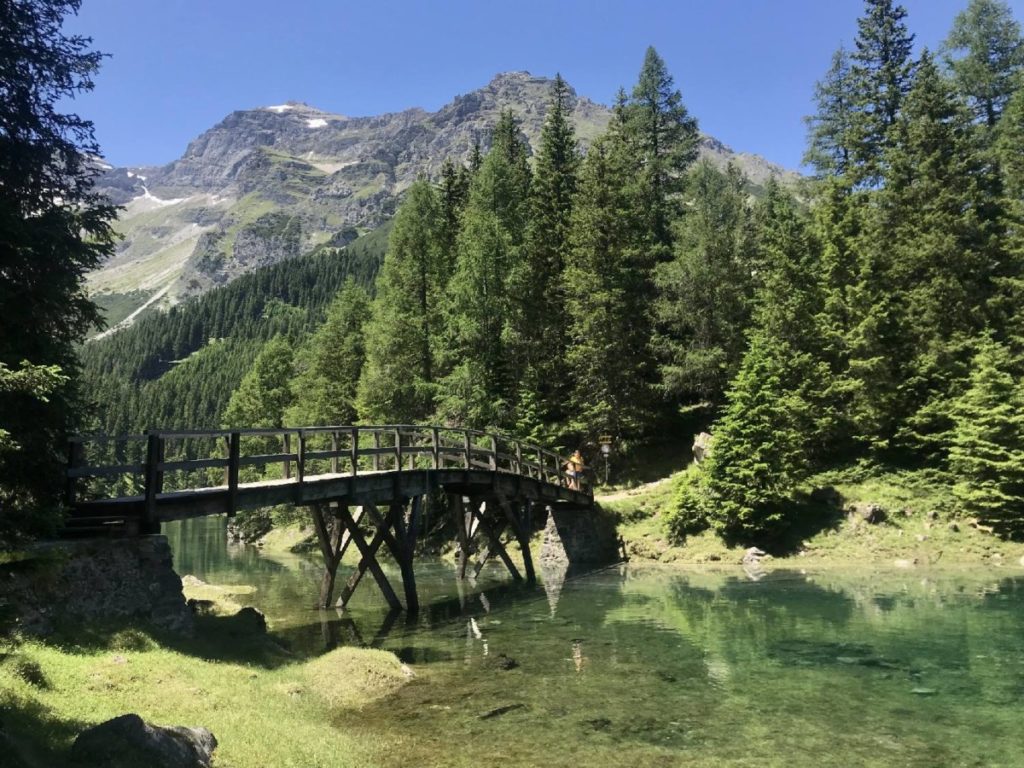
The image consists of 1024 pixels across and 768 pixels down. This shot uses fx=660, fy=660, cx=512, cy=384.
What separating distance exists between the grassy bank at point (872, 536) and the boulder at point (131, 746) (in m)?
25.8

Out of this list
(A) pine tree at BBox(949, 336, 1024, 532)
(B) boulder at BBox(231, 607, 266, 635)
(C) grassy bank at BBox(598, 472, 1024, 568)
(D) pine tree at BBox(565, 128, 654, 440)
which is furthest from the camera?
(D) pine tree at BBox(565, 128, 654, 440)

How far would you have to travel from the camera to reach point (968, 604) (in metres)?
19.1

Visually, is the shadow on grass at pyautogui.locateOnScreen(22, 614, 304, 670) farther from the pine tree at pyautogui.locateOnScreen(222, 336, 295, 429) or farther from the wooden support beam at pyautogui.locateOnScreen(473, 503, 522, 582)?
the pine tree at pyautogui.locateOnScreen(222, 336, 295, 429)

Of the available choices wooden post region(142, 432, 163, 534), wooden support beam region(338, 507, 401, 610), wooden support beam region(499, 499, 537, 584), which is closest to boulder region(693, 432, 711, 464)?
wooden support beam region(499, 499, 537, 584)

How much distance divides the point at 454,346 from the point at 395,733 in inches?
1174

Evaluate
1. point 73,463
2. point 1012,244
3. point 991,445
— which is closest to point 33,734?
point 73,463

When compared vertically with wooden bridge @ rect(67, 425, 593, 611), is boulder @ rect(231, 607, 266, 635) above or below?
below

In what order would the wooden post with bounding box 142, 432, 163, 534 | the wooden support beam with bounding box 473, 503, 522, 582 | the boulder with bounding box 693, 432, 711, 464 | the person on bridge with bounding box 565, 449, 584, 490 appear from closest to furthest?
the wooden post with bounding box 142, 432, 163, 534 < the wooden support beam with bounding box 473, 503, 522, 582 < the person on bridge with bounding box 565, 449, 584, 490 < the boulder with bounding box 693, 432, 711, 464

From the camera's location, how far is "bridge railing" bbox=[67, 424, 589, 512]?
13.8 m

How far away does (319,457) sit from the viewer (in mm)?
18266

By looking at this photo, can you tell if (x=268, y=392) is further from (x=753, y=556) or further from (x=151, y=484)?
(x=151, y=484)

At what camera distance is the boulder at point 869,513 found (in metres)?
28.4

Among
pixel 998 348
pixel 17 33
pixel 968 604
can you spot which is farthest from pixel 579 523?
pixel 17 33

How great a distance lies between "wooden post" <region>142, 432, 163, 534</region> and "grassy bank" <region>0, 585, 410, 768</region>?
225 cm
